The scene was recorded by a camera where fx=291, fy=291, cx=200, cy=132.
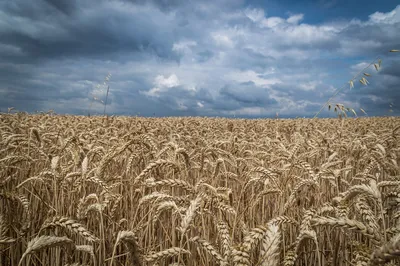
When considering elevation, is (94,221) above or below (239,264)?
below

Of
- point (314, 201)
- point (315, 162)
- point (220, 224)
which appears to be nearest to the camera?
point (220, 224)

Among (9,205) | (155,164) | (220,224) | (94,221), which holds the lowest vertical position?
(94,221)

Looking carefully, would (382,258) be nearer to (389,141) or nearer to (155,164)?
(155,164)

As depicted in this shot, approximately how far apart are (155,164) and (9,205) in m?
1.27

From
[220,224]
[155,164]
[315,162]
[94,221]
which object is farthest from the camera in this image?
[315,162]

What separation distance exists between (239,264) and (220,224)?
2.13ft

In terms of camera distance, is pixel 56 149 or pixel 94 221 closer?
pixel 94 221

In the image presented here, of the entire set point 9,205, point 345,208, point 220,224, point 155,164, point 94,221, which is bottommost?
point 94,221

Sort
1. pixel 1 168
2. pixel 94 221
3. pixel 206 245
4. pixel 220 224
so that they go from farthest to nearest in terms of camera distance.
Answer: pixel 1 168 → pixel 94 221 → pixel 220 224 → pixel 206 245

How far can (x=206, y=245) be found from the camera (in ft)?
5.13

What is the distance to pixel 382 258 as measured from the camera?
84 cm

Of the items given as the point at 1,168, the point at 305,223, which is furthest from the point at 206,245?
the point at 1,168

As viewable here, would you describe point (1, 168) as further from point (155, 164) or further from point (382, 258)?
point (382, 258)

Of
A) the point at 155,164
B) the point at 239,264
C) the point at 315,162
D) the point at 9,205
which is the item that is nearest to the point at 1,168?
the point at 9,205
